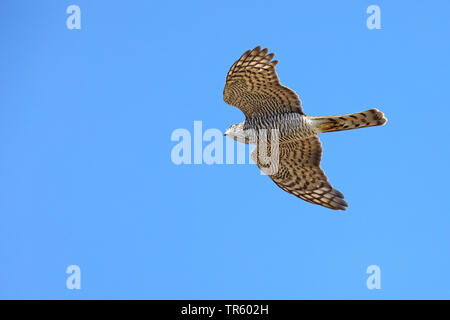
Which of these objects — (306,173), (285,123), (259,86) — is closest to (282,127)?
(285,123)

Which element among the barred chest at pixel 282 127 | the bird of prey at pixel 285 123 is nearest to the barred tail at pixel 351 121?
the bird of prey at pixel 285 123

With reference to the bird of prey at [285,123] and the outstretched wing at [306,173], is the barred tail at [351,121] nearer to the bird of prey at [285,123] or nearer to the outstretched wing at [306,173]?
the bird of prey at [285,123]

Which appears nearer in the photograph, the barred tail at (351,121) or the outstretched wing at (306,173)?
the barred tail at (351,121)

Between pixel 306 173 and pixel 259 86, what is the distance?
7.34 ft

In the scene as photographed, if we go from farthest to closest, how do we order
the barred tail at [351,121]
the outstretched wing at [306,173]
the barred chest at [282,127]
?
1. the outstretched wing at [306,173]
2. the barred chest at [282,127]
3. the barred tail at [351,121]

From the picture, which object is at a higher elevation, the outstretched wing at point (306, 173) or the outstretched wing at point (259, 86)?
the outstretched wing at point (259, 86)

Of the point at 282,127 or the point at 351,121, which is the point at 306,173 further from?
the point at 351,121

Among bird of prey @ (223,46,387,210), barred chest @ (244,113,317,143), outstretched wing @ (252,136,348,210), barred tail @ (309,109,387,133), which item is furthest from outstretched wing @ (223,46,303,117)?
outstretched wing @ (252,136,348,210)

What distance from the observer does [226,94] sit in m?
10.6

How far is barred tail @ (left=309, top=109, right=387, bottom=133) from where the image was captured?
9812 mm

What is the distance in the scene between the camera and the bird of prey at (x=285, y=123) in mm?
10188

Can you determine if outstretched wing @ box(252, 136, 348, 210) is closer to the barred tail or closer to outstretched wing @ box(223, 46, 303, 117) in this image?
the barred tail

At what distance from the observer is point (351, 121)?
9.97 meters
